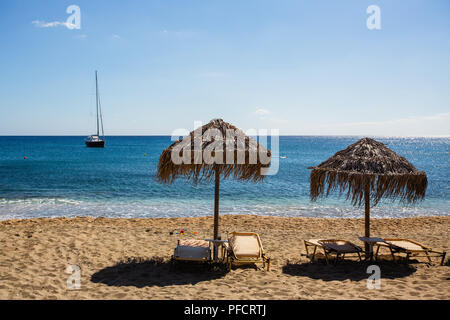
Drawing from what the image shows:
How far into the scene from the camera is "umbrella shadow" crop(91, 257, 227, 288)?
218 inches

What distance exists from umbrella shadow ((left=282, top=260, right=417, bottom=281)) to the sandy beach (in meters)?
0.02

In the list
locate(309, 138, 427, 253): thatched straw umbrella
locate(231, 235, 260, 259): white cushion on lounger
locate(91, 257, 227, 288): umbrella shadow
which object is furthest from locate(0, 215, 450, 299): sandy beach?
locate(309, 138, 427, 253): thatched straw umbrella

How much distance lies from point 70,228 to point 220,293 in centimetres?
622

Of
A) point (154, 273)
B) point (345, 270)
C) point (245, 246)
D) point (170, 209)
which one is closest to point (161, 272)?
point (154, 273)

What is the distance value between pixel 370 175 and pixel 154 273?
4.84 metres

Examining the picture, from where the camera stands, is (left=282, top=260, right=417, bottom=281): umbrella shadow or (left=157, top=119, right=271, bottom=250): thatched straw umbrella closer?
(left=282, top=260, right=417, bottom=281): umbrella shadow

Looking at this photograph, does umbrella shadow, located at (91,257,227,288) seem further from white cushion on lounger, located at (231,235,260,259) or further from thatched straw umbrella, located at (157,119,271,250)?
thatched straw umbrella, located at (157,119,271,250)

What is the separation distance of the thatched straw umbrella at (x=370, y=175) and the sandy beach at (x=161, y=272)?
159 cm

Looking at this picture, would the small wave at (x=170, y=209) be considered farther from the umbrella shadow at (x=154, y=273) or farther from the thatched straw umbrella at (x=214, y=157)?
the thatched straw umbrella at (x=214, y=157)

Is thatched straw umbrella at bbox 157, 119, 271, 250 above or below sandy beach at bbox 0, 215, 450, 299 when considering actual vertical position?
above

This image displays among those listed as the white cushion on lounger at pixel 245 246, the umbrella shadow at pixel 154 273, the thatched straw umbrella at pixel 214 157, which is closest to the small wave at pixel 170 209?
the white cushion on lounger at pixel 245 246

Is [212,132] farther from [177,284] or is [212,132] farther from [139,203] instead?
[139,203]
